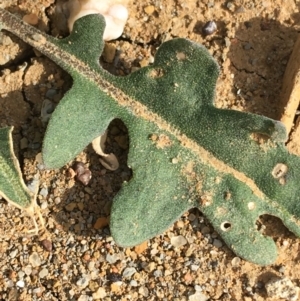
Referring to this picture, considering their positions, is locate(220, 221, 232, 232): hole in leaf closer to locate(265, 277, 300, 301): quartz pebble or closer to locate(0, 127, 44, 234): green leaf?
locate(265, 277, 300, 301): quartz pebble

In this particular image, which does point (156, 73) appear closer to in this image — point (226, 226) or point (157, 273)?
point (226, 226)

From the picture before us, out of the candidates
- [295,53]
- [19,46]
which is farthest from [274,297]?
[19,46]

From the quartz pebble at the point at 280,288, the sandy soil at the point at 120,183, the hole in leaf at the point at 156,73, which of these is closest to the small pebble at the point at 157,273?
the sandy soil at the point at 120,183

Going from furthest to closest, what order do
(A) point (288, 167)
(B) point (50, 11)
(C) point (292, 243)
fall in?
(B) point (50, 11) → (C) point (292, 243) → (A) point (288, 167)

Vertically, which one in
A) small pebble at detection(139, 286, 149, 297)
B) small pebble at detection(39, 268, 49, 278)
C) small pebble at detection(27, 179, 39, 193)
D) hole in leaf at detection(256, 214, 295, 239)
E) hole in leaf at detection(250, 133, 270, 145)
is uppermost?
hole in leaf at detection(250, 133, 270, 145)

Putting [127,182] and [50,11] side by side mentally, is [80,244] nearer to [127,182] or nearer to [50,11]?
[127,182]

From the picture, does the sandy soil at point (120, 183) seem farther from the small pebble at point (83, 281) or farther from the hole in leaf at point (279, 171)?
the hole in leaf at point (279, 171)

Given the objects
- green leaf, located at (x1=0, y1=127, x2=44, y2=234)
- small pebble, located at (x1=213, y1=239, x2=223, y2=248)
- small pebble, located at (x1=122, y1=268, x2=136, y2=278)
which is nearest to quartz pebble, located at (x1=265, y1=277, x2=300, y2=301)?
small pebble, located at (x1=213, y1=239, x2=223, y2=248)
